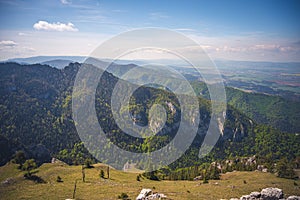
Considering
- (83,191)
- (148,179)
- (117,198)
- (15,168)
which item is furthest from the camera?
(15,168)

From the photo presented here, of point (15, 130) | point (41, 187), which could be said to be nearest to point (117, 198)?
point (41, 187)

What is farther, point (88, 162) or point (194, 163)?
point (194, 163)

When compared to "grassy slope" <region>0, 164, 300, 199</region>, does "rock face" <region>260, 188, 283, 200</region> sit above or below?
above

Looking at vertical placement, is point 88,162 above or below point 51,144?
above

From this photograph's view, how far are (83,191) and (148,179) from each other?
24.3 m

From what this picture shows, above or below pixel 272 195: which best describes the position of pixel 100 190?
below

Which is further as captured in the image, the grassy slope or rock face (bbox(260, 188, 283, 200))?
the grassy slope

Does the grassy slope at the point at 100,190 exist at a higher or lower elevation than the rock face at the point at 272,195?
lower

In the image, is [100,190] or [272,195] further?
[100,190]

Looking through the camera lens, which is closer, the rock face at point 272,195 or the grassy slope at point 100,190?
the rock face at point 272,195

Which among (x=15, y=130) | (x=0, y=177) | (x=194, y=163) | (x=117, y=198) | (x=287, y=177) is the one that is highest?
(x=117, y=198)

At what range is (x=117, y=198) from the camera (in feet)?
130

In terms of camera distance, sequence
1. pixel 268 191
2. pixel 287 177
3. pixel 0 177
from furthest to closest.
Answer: pixel 0 177 < pixel 287 177 < pixel 268 191

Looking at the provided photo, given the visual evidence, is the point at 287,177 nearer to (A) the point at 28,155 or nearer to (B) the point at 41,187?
(B) the point at 41,187
